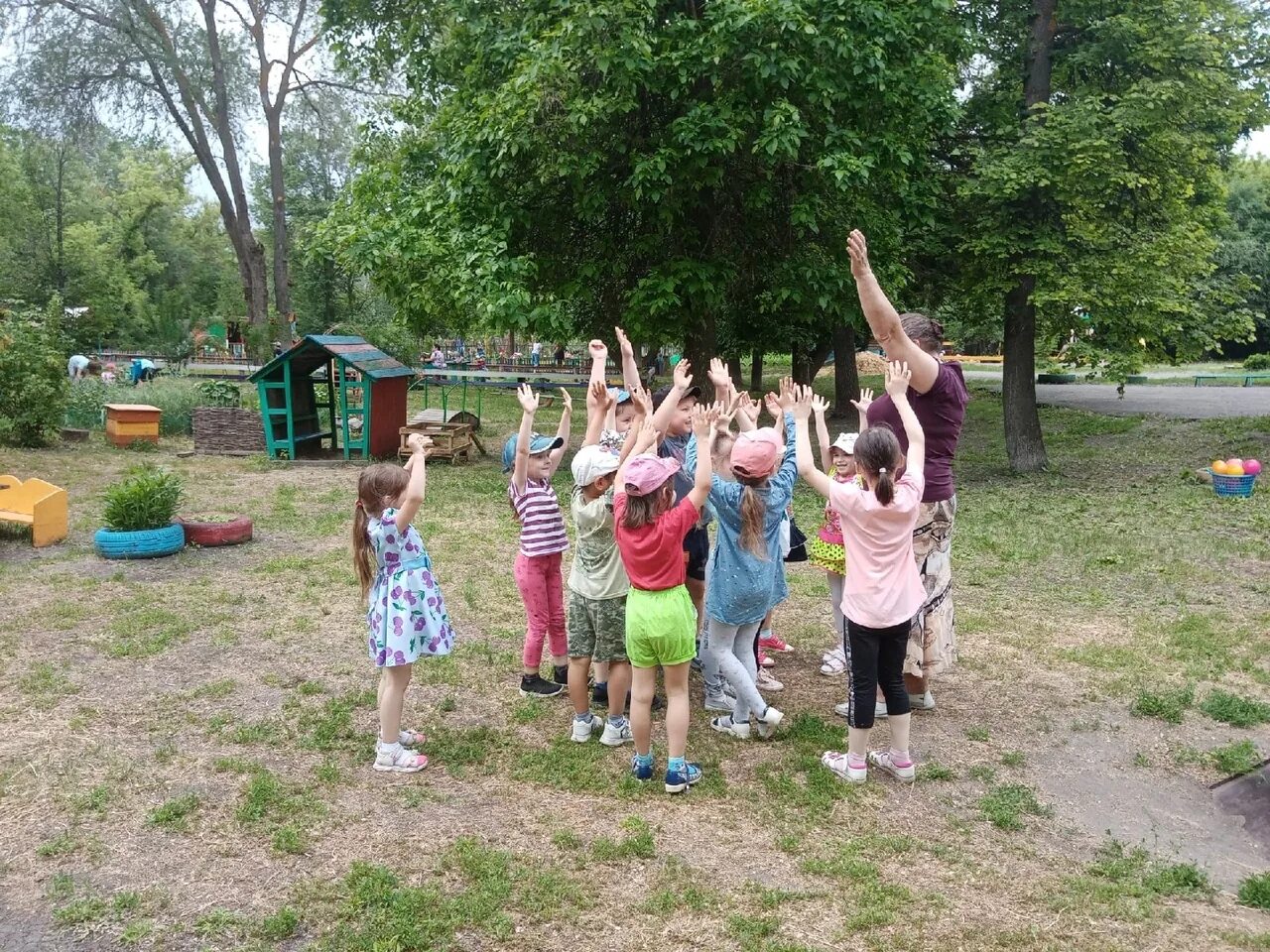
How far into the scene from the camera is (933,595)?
479cm

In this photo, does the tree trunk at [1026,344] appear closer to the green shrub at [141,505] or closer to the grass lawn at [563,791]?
the grass lawn at [563,791]

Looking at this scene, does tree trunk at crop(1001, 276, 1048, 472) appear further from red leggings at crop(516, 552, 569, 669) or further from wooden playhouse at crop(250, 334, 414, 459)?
red leggings at crop(516, 552, 569, 669)

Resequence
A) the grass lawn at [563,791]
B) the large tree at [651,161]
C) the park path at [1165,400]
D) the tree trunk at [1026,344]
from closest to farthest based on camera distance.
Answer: the grass lawn at [563,791]
the large tree at [651,161]
the tree trunk at [1026,344]
the park path at [1165,400]

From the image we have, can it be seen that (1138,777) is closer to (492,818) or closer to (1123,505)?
(492,818)

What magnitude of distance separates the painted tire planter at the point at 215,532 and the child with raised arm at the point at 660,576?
19.6ft

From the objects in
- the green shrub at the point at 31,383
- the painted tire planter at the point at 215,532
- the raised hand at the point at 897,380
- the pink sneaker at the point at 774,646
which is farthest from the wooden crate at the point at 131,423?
the raised hand at the point at 897,380

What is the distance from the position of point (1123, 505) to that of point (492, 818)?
9.29m

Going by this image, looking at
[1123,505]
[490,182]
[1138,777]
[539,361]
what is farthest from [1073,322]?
[539,361]

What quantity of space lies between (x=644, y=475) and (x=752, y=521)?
71cm

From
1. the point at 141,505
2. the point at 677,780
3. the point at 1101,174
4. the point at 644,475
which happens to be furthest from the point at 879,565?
the point at 1101,174

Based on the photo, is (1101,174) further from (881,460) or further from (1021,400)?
(881,460)

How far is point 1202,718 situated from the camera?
198 inches

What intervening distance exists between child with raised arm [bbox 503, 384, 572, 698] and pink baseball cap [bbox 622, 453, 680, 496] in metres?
0.99

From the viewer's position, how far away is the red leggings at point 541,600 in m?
5.14
